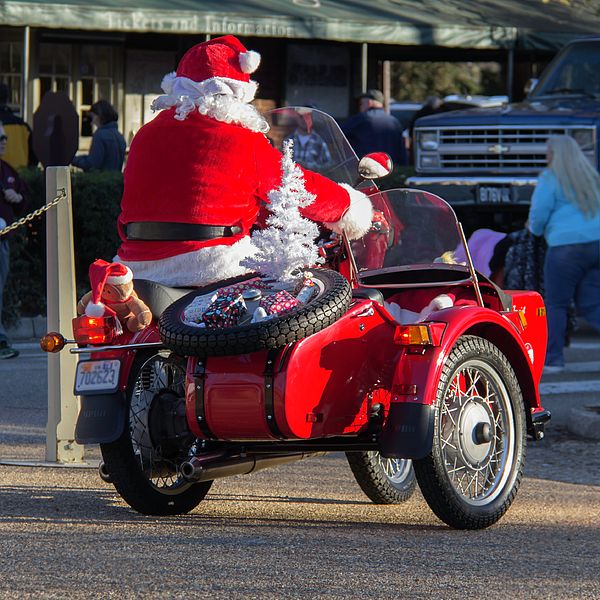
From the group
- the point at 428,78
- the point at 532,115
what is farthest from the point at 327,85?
the point at 428,78

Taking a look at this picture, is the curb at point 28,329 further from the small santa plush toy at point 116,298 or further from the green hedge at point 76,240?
the small santa plush toy at point 116,298

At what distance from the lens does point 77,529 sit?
5.72 m

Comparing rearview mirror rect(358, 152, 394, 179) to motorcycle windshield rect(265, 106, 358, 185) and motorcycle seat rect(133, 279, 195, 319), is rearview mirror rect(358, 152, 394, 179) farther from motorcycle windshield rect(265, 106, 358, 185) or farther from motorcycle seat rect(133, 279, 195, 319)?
motorcycle seat rect(133, 279, 195, 319)

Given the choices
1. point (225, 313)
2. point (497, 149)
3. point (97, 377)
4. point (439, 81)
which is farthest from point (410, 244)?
point (439, 81)

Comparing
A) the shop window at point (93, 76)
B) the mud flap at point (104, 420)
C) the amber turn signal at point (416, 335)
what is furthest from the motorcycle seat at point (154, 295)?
the shop window at point (93, 76)

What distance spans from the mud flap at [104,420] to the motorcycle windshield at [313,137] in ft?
5.11

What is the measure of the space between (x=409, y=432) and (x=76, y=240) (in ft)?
31.7

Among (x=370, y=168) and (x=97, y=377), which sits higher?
(x=370, y=168)

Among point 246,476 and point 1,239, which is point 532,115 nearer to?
point 1,239

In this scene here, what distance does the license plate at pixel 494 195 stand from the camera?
48.3ft

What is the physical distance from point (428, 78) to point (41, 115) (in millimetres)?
39883

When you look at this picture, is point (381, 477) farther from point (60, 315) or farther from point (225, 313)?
point (60, 315)

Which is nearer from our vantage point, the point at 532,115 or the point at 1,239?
the point at 1,239

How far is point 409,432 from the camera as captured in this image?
5.61 meters
